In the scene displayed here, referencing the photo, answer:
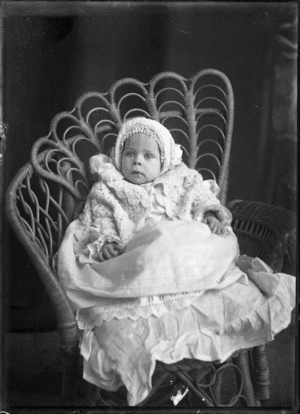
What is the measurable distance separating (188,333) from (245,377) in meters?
0.22

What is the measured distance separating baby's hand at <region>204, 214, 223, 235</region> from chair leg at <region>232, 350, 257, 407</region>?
338 mm

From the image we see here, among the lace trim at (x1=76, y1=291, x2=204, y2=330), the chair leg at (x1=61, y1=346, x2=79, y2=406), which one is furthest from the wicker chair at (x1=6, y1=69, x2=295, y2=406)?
the lace trim at (x1=76, y1=291, x2=204, y2=330)

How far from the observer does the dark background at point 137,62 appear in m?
1.75

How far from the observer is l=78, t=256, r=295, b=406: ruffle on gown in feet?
5.19

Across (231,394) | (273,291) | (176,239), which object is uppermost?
(176,239)

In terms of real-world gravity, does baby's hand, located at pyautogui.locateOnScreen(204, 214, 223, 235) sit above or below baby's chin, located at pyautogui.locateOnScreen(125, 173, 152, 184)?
below

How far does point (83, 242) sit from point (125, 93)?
1.65 ft

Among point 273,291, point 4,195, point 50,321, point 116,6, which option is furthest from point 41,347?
point 116,6

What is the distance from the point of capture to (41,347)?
→ 5.72ft

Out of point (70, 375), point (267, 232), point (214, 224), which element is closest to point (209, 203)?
point (214, 224)

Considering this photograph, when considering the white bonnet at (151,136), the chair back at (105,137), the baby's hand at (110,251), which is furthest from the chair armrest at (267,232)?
the baby's hand at (110,251)

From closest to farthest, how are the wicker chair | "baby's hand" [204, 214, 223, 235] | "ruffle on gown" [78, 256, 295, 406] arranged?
"ruffle on gown" [78, 256, 295, 406] → the wicker chair → "baby's hand" [204, 214, 223, 235]

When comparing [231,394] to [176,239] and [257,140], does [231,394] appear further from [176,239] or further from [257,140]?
[257,140]

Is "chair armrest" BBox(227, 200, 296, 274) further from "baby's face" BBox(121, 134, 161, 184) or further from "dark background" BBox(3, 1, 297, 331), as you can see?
"baby's face" BBox(121, 134, 161, 184)
